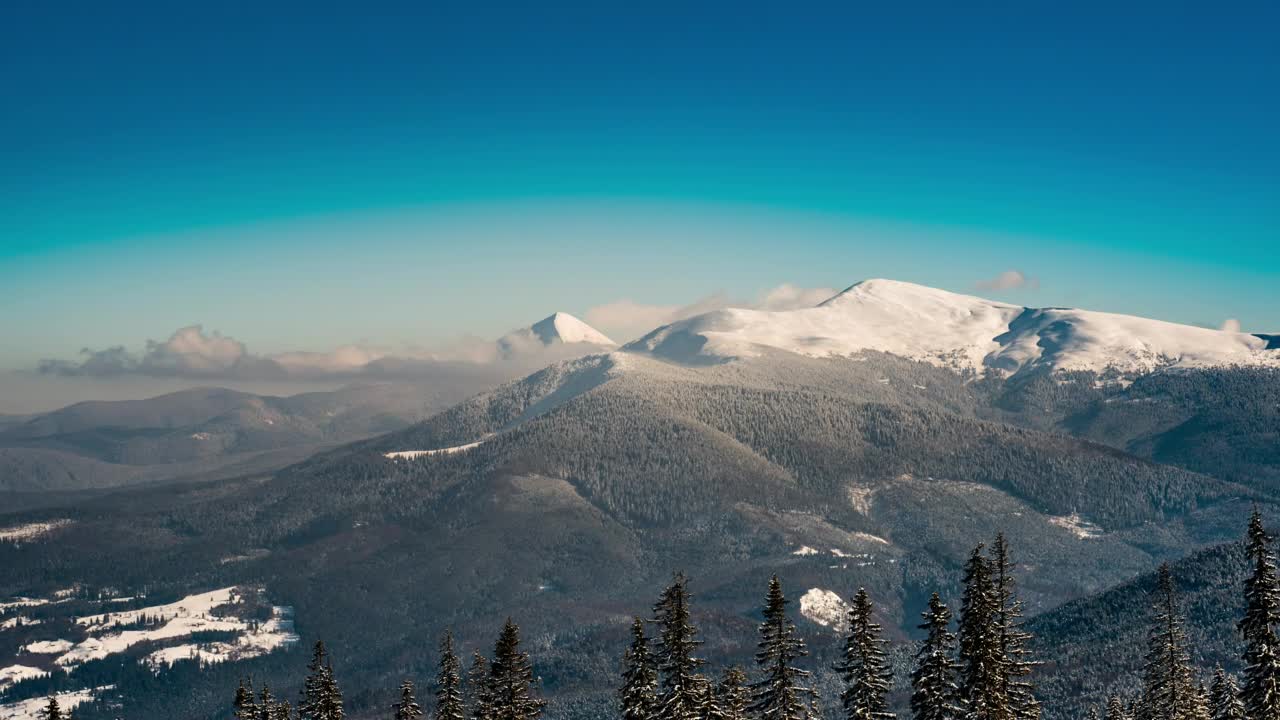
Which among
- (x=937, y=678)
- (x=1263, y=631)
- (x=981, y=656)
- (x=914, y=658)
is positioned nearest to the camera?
(x=981, y=656)

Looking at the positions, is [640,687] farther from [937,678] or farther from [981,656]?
[981,656]

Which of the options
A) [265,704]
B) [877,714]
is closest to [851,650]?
[877,714]

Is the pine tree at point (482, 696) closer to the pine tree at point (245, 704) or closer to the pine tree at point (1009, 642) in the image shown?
the pine tree at point (245, 704)

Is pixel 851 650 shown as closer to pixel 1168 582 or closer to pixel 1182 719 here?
pixel 1168 582

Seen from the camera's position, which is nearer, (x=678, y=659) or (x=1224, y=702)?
(x=678, y=659)

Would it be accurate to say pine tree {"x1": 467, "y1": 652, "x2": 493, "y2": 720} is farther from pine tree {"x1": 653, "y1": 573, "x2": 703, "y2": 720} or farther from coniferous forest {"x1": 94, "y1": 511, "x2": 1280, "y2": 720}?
pine tree {"x1": 653, "y1": 573, "x2": 703, "y2": 720}

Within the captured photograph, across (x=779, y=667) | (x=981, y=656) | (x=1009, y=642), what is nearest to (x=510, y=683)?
(x=779, y=667)
